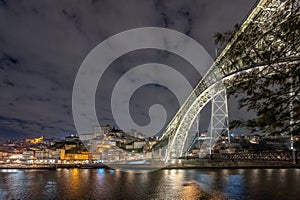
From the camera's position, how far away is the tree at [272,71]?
4320 mm

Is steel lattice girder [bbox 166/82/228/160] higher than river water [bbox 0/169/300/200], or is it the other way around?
steel lattice girder [bbox 166/82/228/160]

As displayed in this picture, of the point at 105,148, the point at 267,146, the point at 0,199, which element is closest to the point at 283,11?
the point at 0,199

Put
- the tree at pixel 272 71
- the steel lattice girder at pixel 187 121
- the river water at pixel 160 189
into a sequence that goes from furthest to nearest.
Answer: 1. the steel lattice girder at pixel 187 121
2. the river water at pixel 160 189
3. the tree at pixel 272 71

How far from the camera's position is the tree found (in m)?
4.32

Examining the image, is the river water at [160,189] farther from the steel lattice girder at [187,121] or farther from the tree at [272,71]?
the steel lattice girder at [187,121]

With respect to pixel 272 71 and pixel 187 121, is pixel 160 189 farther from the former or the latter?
pixel 187 121

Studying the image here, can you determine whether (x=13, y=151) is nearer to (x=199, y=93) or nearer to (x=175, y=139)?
(x=175, y=139)

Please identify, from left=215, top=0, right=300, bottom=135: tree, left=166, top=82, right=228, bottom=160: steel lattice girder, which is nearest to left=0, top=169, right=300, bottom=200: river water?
left=215, top=0, right=300, bottom=135: tree

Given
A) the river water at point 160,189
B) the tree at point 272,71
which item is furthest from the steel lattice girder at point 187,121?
the tree at point 272,71

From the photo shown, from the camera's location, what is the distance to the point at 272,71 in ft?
16.0

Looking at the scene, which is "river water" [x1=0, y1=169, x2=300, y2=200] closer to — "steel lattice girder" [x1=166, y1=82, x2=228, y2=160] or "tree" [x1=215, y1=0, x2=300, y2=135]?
"tree" [x1=215, y1=0, x2=300, y2=135]

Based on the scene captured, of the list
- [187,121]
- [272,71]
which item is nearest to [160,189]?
[272,71]

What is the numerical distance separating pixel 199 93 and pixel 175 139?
11339mm

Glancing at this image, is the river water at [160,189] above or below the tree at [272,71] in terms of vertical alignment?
below
